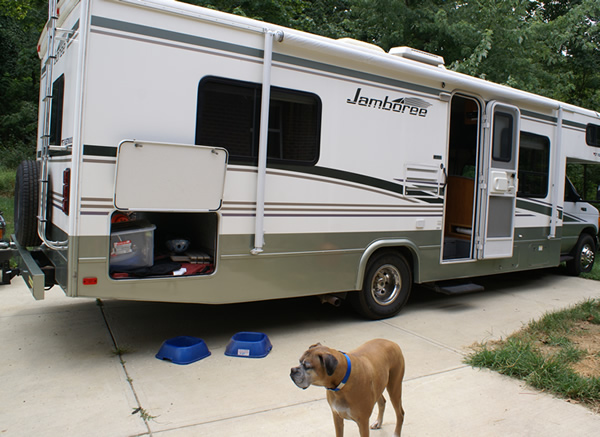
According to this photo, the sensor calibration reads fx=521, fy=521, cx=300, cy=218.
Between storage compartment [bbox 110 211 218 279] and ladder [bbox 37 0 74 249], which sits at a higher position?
ladder [bbox 37 0 74 249]

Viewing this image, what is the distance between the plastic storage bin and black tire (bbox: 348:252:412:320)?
2.40 m

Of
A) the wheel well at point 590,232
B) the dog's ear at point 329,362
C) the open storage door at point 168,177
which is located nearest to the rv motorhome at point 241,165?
the open storage door at point 168,177

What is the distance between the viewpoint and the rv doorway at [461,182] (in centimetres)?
731

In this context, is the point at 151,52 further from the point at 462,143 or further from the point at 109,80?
the point at 462,143

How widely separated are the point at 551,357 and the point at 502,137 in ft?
11.3

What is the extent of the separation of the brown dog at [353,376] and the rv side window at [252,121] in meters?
2.37

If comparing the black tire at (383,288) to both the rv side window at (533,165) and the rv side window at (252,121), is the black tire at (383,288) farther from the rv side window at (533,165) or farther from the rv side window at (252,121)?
the rv side window at (533,165)

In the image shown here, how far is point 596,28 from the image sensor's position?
1357cm

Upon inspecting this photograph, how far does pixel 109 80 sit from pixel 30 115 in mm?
18281

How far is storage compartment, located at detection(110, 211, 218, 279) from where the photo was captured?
4.40m

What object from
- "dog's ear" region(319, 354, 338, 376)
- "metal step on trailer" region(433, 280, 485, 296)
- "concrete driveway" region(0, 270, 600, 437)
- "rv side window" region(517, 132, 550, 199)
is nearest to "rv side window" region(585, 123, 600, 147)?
"rv side window" region(517, 132, 550, 199)

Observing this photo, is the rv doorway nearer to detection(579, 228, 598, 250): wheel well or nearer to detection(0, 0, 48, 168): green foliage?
detection(579, 228, 598, 250): wheel well

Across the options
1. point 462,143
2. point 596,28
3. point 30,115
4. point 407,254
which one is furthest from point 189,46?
point 30,115

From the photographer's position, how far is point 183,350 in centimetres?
447
